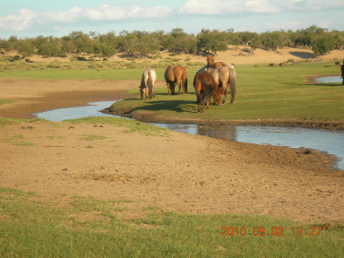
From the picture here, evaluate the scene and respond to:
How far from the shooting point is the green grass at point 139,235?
3836 millimetres

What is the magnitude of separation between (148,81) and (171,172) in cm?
1597

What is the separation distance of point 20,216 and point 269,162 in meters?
6.64

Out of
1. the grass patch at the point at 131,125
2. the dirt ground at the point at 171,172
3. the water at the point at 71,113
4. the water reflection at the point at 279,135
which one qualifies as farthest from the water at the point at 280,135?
the water at the point at 71,113

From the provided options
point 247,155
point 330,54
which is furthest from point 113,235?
point 330,54

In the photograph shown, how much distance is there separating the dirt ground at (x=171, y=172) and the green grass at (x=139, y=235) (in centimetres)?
45

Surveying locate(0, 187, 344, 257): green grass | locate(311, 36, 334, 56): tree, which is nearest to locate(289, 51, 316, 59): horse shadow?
locate(311, 36, 334, 56): tree

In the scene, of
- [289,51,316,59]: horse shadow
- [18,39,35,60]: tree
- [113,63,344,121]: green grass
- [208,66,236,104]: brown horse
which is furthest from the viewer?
[289,51,316,59]: horse shadow

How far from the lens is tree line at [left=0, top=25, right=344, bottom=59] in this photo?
229 feet

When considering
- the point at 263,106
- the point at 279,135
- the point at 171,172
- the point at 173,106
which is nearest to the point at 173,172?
the point at 171,172

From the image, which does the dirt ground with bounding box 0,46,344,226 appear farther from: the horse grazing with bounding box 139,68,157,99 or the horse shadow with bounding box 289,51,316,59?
the horse shadow with bounding box 289,51,316,59

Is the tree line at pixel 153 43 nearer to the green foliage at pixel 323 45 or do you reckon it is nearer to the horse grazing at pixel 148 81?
the green foliage at pixel 323 45
